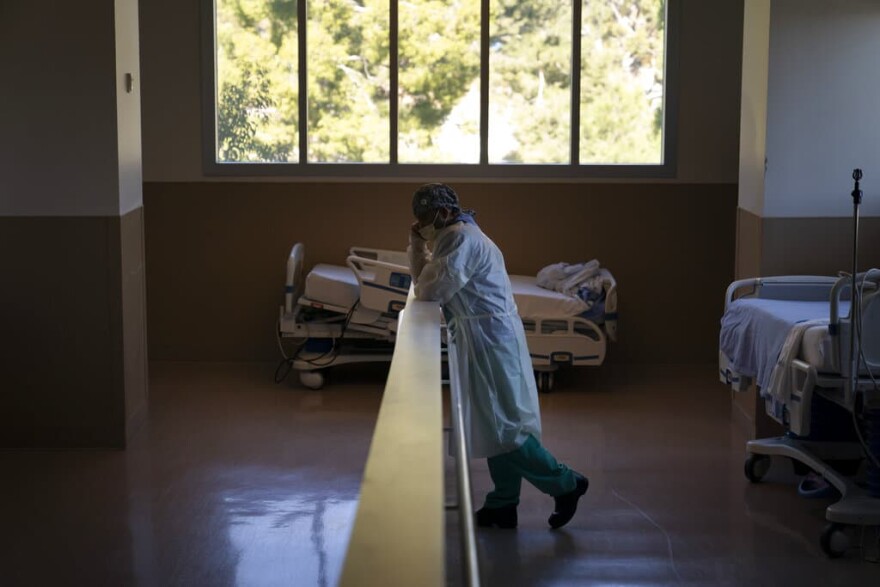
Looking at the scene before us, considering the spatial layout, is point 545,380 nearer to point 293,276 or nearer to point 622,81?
point 293,276

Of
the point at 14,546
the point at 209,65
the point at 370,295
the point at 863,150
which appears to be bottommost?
the point at 14,546

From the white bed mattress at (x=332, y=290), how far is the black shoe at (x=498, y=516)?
2.84 meters

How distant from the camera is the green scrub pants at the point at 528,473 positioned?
4980mm

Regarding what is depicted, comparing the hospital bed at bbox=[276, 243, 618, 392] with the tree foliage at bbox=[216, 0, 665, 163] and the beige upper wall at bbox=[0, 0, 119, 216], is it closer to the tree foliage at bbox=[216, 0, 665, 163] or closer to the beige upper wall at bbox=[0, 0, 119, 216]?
the tree foliage at bbox=[216, 0, 665, 163]

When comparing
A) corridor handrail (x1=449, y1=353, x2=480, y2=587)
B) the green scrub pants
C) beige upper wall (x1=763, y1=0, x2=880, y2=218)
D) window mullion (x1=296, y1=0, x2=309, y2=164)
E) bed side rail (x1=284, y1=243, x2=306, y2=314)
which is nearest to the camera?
corridor handrail (x1=449, y1=353, x2=480, y2=587)

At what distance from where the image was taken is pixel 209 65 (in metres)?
8.39

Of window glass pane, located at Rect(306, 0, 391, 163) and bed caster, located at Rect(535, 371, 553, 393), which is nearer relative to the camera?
bed caster, located at Rect(535, 371, 553, 393)

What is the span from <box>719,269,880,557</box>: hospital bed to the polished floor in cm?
19

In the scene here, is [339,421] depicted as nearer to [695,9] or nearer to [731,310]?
[731,310]

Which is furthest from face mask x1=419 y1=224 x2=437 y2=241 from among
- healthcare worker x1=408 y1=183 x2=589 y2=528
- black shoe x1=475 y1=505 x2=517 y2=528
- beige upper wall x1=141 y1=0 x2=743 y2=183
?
beige upper wall x1=141 y1=0 x2=743 y2=183

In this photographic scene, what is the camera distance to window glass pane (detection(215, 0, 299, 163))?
27.5ft

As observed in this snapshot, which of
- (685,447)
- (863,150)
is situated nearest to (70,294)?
(685,447)

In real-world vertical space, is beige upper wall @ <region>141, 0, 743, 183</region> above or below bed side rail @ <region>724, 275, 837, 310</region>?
above

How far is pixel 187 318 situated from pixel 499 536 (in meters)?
4.14
